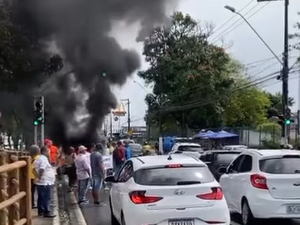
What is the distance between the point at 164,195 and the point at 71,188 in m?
12.0

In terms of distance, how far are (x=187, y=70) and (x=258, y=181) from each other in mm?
46837

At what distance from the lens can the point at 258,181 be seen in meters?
11.4

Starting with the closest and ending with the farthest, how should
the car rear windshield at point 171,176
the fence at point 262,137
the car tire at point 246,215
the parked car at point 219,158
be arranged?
the car rear windshield at point 171,176 → the car tire at point 246,215 → the parked car at point 219,158 → the fence at point 262,137

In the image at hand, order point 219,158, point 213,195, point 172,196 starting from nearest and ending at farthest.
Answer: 1. point 172,196
2. point 213,195
3. point 219,158

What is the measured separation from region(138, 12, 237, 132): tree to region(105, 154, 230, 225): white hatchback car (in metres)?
46.8

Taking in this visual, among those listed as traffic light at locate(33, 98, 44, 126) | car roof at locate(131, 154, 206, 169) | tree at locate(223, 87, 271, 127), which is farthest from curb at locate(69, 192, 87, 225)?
tree at locate(223, 87, 271, 127)

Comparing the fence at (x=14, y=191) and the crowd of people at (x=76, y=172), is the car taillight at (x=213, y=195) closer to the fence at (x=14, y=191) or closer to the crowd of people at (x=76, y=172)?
the fence at (x=14, y=191)

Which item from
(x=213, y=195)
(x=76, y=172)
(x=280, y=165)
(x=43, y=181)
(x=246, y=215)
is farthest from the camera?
(x=76, y=172)

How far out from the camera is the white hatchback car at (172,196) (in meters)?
9.46

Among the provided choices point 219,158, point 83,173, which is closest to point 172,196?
point 83,173

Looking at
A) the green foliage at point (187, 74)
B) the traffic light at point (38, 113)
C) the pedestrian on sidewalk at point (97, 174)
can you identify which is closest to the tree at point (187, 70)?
the green foliage at point (187, 74)

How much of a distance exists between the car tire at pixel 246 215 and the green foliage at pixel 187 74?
4408 centimetres

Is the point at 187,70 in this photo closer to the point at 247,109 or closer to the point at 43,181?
the point at 247,109

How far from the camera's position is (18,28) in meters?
21.3
